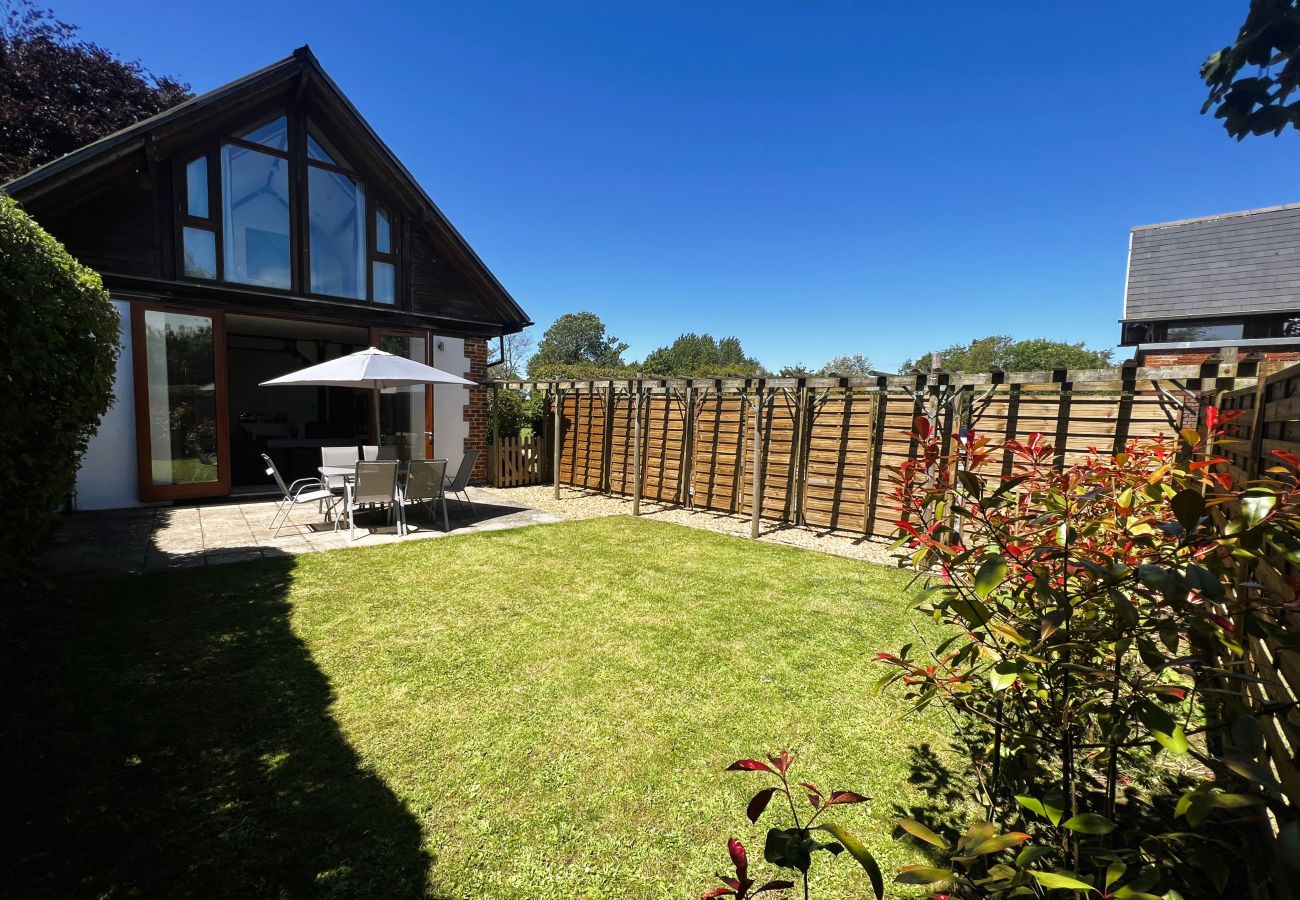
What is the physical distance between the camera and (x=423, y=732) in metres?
2.89

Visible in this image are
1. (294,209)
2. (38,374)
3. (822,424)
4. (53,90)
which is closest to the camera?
(38,374)

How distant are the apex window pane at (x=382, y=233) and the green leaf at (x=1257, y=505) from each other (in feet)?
40.1

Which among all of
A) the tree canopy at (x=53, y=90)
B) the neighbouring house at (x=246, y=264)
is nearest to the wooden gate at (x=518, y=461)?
the neighbouring house at (x=246, y=264)

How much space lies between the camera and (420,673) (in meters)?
3.51

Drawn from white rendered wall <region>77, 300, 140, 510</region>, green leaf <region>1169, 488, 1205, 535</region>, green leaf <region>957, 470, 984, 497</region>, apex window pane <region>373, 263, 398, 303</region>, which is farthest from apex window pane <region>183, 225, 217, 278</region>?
green leaf <region>1169, 488, 1205, 535</region>

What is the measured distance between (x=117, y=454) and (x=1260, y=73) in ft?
43.0

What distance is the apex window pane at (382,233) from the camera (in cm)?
1056

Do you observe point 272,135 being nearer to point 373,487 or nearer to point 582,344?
point 373,487

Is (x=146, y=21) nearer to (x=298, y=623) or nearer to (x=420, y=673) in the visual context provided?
(x=298, y=623)

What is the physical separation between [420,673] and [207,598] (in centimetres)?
259

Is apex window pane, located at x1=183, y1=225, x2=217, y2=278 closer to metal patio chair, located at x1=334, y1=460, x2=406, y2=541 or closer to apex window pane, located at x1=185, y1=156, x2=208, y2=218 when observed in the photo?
apex window pane, located at x1=185, y1=156, x2=208, y2=218

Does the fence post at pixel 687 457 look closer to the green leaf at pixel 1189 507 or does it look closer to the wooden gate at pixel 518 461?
the wooden gate at pixel 518 461

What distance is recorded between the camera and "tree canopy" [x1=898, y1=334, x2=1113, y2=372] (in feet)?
182

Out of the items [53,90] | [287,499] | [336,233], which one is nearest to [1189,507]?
[287,499]
